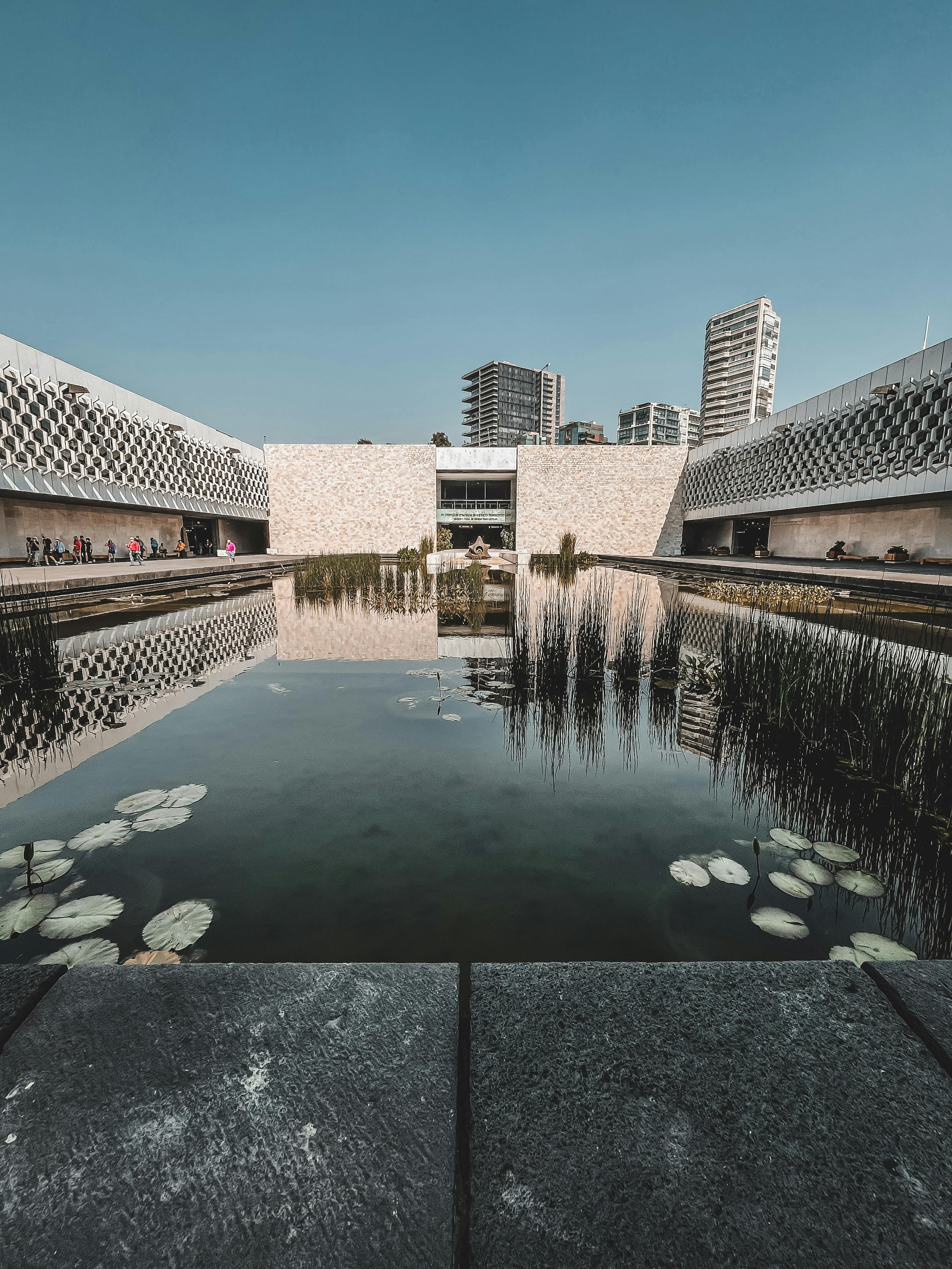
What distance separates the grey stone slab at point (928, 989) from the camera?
2.76 feet

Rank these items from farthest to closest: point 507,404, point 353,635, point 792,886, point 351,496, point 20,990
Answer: point 507,404 → point 351,496 → point 353,635 → point 792,886 → point 20,990

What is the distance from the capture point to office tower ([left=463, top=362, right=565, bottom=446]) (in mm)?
75000

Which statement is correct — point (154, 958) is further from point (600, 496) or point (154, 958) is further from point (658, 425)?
point (658, 425)

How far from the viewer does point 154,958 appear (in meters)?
1.21

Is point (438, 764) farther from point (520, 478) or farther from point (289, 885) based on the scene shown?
point (520, 478)

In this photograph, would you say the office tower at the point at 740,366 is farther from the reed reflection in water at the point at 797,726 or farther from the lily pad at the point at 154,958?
the lily pad at the point at 154,958

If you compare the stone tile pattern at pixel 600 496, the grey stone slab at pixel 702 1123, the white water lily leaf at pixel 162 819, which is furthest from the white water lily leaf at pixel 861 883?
the stone tile pattern at pixel 600 496

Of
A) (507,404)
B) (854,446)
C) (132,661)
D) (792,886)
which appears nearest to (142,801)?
(792,886)

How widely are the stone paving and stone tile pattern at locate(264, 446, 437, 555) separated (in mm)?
24595

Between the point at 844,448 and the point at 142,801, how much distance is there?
1841 cm

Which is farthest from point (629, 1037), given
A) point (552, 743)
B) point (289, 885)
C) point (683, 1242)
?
point (552, 743)

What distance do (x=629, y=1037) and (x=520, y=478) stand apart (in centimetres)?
2512

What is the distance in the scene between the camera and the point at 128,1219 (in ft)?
1.92

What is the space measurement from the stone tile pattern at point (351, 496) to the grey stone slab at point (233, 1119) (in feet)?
80.6
